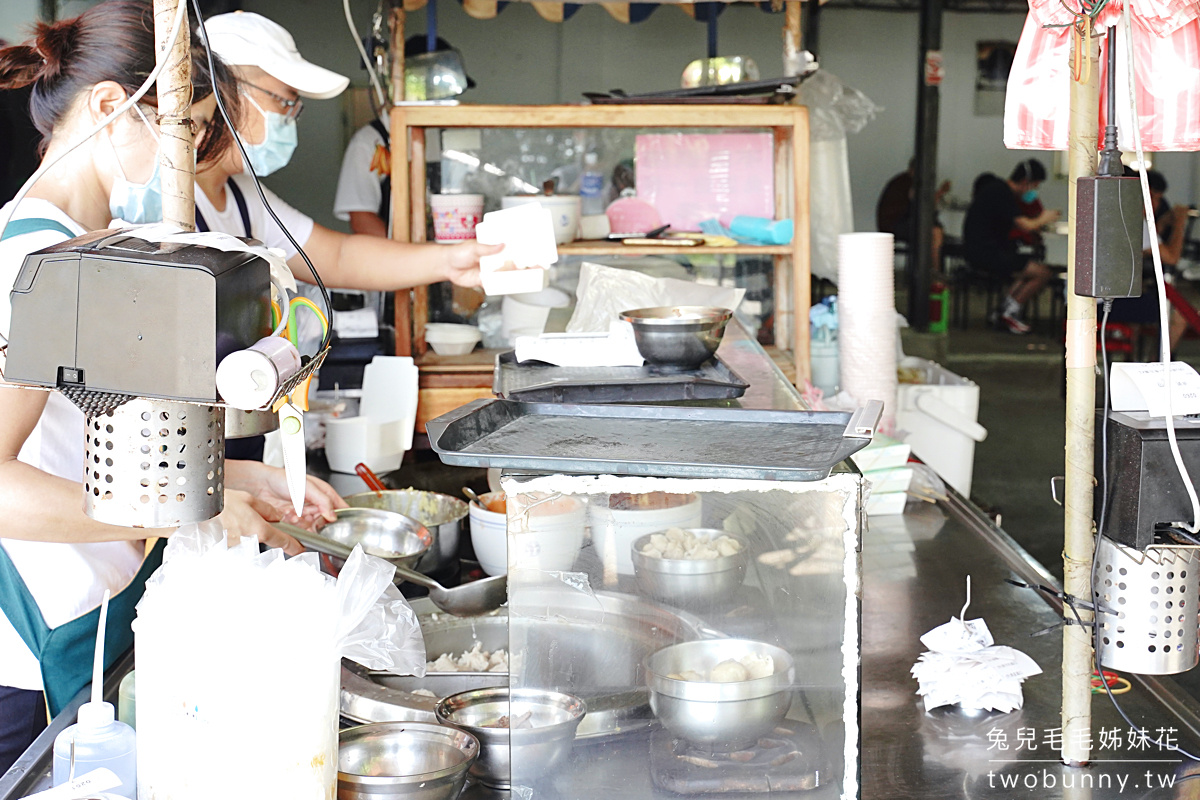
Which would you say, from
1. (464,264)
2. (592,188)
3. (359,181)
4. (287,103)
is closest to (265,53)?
(287,103)

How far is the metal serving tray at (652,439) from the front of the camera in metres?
1.17

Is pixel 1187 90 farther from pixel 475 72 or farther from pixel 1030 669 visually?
pixel 475 72

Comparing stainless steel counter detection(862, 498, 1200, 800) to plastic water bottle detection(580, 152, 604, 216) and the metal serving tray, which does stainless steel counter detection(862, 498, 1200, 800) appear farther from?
plastic water bottle detection(580, 152, 604, 216)

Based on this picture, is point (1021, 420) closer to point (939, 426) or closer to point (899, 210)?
point (939, 426)

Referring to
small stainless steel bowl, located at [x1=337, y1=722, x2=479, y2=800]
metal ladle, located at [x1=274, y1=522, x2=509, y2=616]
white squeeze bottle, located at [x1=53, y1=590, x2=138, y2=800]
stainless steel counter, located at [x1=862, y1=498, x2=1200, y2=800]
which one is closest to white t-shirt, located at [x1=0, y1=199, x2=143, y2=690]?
metal ladle, located at [x1=274, y1=522, x2=509, y2=616]

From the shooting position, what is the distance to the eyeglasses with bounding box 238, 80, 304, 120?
234cm

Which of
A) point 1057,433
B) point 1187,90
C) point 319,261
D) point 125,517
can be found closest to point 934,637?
point 1187,90

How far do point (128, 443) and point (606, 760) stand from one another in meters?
0.61

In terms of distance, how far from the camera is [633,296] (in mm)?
3057

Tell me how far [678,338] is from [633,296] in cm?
126

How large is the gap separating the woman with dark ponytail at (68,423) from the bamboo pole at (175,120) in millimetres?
209

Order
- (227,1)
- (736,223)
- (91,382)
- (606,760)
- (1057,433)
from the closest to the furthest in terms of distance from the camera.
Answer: (91,382) < (606,760) < (736,223) < (227,1) < (1057,433)

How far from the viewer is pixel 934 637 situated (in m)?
1.78

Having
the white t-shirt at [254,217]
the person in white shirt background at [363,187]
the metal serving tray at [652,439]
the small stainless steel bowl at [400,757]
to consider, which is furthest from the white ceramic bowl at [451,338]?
the small stainless steel bowl at [400,757]
